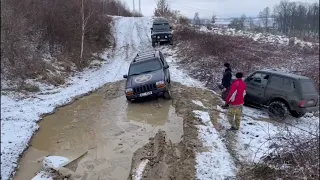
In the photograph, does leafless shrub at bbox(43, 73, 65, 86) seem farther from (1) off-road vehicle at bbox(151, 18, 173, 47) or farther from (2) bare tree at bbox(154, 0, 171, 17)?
(2) bare tree at bbox(154, 0, 171, 17)

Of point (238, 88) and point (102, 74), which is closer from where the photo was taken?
point (238, 88)

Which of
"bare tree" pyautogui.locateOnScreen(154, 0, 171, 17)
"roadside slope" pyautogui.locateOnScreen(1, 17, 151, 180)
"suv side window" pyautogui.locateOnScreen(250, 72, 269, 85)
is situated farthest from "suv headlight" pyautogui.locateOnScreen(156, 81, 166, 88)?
"bare tree" pyautogui.locateOnScreen(154, 0, 171, 17)

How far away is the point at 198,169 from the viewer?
700cm

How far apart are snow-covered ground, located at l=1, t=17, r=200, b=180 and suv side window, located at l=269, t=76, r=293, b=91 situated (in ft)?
17.3

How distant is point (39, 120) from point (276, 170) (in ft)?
25.1

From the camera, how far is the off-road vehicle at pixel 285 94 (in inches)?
435

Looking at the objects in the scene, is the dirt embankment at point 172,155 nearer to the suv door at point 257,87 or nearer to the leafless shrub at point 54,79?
the suv door at point 257,87

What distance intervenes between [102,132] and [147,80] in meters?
3.54

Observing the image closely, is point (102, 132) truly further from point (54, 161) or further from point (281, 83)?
point (281, 83)

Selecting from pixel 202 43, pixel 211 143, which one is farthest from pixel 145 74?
pixel 202 43

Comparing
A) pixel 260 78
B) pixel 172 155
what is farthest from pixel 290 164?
pixel 260 78

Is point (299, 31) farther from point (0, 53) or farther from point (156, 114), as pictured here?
point (0, 53)

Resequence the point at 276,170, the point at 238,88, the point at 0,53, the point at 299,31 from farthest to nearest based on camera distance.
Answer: the point at 299,31, the point at 238,88, the point at 276,170, the point at 0,53

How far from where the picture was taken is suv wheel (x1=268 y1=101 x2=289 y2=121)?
11.3 metres
